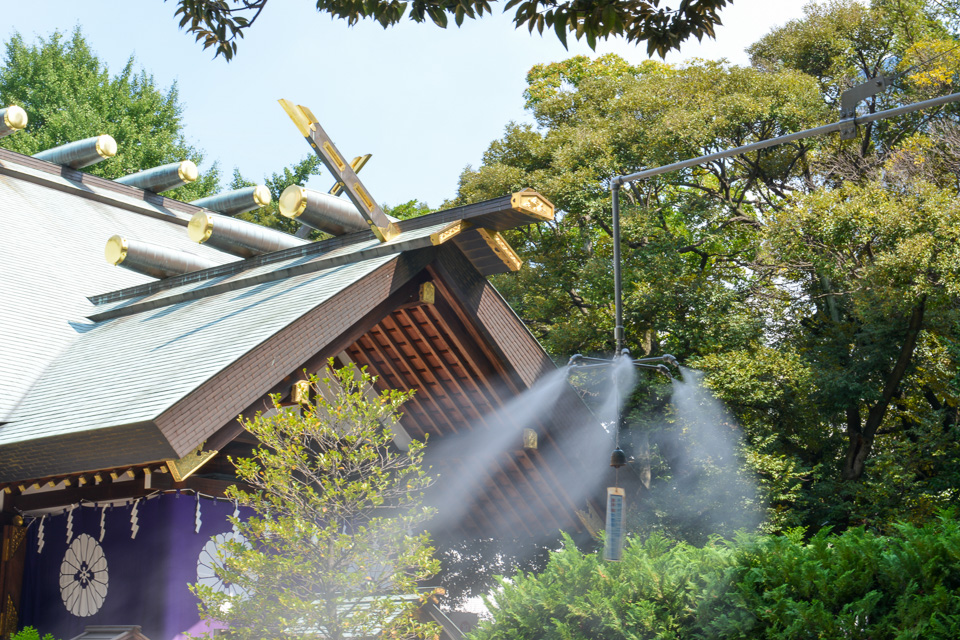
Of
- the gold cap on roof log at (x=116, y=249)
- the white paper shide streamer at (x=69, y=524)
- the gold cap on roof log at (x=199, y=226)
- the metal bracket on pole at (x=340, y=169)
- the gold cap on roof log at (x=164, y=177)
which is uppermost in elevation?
the gold cap on roof log at (x=164, y=177)

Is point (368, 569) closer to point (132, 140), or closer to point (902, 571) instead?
point (902, 571)

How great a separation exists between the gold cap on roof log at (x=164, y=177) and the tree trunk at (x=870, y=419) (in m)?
13.3

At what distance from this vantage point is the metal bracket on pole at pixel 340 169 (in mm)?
7348

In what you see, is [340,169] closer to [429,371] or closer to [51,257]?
[429,371]

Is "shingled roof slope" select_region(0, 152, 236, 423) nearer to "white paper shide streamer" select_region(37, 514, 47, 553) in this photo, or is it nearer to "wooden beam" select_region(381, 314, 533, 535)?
"white paper shide streamer" select_region(37, 514, 47, 553)

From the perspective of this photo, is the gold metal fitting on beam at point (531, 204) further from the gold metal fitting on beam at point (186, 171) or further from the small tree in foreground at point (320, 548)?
the gold metal fitting on beam at point (186, 171)

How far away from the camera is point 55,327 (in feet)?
30.5

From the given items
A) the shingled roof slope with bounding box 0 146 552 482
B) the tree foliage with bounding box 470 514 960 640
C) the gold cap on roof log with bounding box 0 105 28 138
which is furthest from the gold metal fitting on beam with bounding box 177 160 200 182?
the tree foliage with bounding box 470 514 960 640

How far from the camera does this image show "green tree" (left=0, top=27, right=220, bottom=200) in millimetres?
25984

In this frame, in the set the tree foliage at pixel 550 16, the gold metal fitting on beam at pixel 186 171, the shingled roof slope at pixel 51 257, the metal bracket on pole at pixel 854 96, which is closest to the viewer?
the tree foliage at pixel 550 16

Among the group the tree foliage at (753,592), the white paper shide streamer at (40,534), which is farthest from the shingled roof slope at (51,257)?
the tree foliage at (753,592)

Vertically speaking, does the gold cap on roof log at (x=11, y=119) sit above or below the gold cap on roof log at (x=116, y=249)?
above

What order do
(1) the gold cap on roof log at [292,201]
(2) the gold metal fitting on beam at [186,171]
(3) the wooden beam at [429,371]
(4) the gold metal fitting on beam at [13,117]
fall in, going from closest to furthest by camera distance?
(1) the gold cap on roof log at [292,201]
(3) the wooden beam at [429,371]
(4) the gold metal fitting on beam at [13,117]
(2) the gold metal fitting on beam at [186,171]

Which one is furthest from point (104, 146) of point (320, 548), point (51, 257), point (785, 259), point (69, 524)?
point (785, 259)
